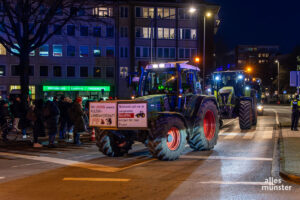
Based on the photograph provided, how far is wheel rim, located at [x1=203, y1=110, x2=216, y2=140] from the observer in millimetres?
13055

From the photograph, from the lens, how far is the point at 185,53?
56344 mm

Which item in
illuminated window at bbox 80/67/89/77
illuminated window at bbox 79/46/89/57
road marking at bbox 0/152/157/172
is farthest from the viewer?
illuminated window at bbox 80/67/89/77

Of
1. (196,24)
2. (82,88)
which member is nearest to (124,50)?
(82,88)

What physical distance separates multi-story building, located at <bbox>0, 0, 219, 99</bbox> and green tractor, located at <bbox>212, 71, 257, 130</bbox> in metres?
30.1

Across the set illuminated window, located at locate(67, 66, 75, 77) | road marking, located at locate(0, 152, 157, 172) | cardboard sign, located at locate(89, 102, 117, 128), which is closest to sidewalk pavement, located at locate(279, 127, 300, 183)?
road marking, located at locate(0, 152, 157, 172)

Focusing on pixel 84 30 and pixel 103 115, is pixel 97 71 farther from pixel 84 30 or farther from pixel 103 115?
pixel 103 115

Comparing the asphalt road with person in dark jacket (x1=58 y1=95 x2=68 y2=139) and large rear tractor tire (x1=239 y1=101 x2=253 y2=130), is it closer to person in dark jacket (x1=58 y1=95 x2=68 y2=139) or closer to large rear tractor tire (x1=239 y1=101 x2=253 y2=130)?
person in dark jacket (x1=58 y1=95 x2=68 y2=139)

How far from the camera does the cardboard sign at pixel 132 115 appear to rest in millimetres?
10297

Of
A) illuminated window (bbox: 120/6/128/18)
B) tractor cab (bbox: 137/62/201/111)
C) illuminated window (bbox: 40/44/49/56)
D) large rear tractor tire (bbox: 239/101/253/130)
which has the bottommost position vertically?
large rear tractor tire (bbox: 239/101/253/130)

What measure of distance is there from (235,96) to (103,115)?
10806 mm

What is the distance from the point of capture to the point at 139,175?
848 cm

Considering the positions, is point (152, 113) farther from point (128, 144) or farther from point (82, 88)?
point (82, 88)

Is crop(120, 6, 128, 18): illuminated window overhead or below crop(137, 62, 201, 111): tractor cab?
overhead

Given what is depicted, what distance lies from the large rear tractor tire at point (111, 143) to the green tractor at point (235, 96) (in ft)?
29.5
